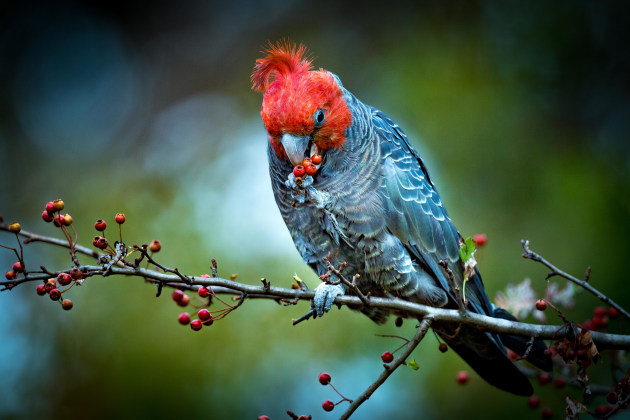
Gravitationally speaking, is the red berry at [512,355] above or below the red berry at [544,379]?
above

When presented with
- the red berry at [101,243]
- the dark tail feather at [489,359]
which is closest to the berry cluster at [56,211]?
the red berry at [101,243]

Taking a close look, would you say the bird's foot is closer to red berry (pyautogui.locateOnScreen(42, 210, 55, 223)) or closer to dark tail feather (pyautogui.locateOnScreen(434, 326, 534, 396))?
dark tail feather (pyautogui.locateOnScreen(434, 326, 534, 396))

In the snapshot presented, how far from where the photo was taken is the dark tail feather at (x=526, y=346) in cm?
271

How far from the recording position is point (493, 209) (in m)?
4.45

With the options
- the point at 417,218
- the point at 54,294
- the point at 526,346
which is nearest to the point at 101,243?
the point at 54,294

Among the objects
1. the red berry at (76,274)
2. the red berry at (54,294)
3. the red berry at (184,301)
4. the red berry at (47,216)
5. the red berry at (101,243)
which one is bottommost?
the red berry at (54,294)

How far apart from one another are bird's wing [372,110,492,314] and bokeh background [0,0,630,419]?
3.95ft

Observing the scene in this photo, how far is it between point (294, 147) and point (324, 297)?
31.9 inches

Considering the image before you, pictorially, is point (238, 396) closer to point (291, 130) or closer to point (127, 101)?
point (291, 130)

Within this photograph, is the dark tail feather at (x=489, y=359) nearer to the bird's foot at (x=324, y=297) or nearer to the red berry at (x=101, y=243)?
the bird's foot at (x=324, y=297)

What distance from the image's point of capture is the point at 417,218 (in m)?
2.96

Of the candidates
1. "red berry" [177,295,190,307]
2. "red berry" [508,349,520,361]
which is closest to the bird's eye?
"red berry" [177,295,190,307]

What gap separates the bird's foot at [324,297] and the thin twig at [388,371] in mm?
504

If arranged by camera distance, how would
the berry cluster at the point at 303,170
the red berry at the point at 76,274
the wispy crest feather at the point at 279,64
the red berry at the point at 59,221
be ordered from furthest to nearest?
the wispy crest feather at the point at 279,64 → the berry cluster at the point at 303,170 → the red berry at the point at 59,221 → the red berry at the point at 76,274
